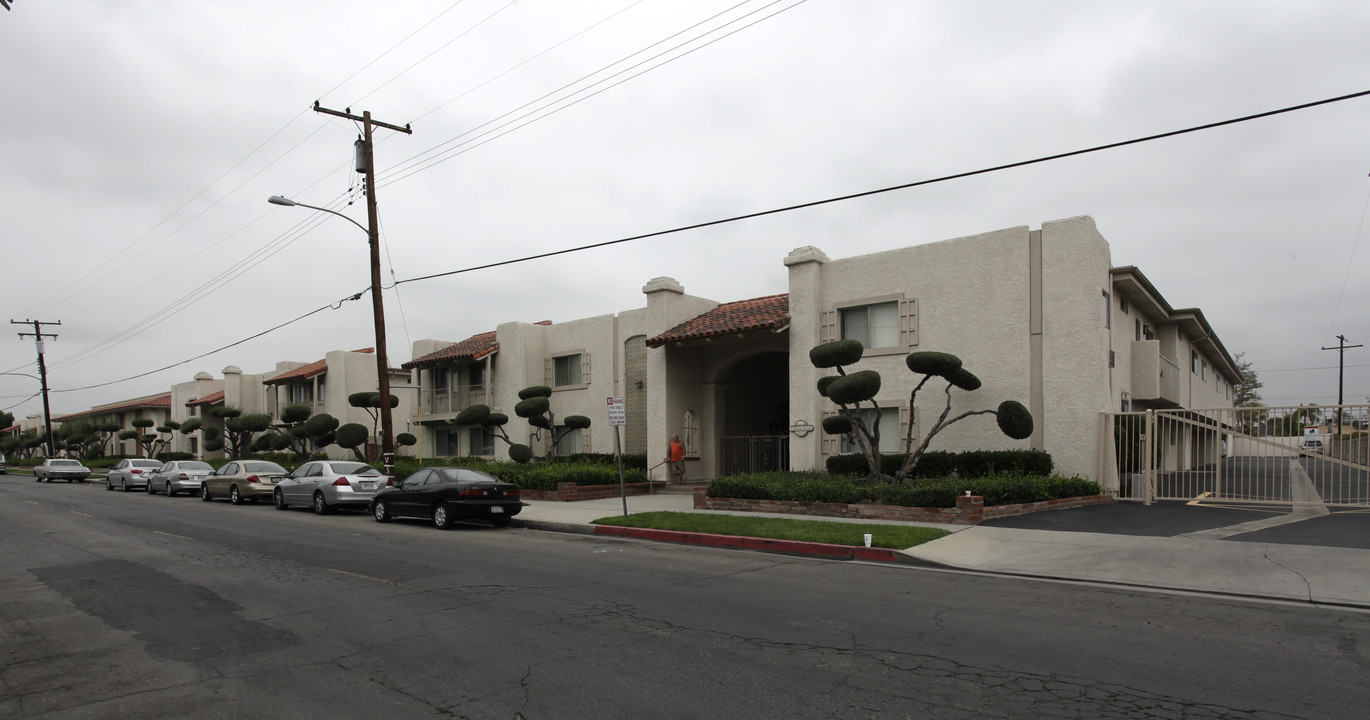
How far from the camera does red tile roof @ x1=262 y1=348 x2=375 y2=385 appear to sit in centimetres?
4194

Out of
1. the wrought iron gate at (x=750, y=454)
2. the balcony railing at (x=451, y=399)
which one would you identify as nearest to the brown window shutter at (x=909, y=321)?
the wrought iron gate at (x=750, y=454)

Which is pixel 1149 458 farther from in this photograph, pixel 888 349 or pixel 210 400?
pixel 210 400

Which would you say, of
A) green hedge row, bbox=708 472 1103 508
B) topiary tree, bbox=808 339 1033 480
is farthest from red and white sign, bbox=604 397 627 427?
topiary tree, bbox=808 339 1033 480

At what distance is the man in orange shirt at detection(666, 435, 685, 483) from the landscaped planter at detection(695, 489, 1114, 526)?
6.07 m

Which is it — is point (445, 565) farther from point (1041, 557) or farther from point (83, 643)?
point (1041, 557)

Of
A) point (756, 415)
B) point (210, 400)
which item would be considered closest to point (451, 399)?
point (756, 415)

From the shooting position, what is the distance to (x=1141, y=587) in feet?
31.4

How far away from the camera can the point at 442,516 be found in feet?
56.1

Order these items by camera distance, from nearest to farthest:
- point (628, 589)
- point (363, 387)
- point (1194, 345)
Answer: point (628, 589) < point (1194, 345) < point (363, 387)

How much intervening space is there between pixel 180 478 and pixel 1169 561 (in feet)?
106

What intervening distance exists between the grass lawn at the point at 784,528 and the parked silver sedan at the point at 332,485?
306 inches

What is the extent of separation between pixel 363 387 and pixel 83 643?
1358 inches

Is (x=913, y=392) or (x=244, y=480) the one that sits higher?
(x=913, y=392)

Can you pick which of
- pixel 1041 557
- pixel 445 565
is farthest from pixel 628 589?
pixel 1041 557
